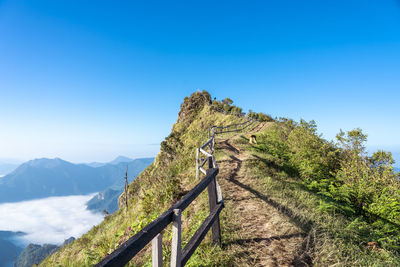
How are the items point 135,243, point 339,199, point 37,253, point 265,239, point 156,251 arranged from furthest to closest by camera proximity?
point 37,253 < point 339,199 < point 265,239 < point 156,251 < point 135,243

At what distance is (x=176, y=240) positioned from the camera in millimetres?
2322

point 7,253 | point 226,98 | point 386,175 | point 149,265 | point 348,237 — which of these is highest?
point 226,98

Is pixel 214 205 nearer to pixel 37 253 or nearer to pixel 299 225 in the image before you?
pixel 299 225

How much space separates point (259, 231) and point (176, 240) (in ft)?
10.8

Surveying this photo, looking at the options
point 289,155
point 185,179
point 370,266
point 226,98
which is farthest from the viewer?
point 226,98

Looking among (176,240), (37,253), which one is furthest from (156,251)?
(37,253)

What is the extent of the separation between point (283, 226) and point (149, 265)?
11.3 ft

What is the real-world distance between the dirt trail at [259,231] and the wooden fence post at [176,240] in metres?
1.85

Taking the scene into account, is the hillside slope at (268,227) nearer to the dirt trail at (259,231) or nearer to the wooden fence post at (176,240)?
the dirt trail at (259,231)

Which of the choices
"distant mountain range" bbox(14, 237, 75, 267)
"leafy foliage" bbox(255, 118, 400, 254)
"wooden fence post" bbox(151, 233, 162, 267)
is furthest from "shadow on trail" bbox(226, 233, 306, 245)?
"distant mountain range" bbox(14, 237, 75, 267)

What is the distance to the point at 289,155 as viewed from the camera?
1368cm

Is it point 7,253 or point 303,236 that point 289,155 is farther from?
point 7,253

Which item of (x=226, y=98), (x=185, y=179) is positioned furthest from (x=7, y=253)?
(x=185, y=179)

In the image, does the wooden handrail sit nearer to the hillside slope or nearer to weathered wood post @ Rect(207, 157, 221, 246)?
weathered wood post @ Rect(207, 157, 221, 246)
